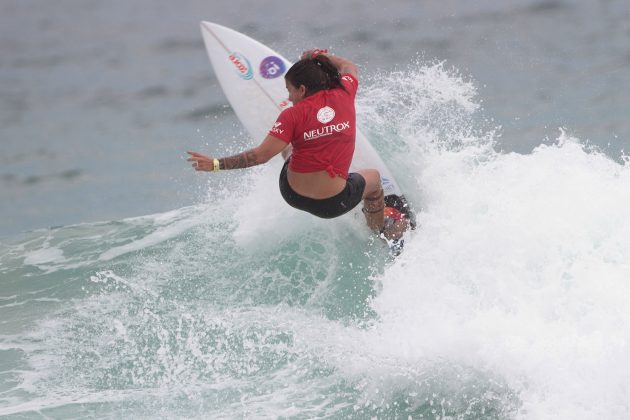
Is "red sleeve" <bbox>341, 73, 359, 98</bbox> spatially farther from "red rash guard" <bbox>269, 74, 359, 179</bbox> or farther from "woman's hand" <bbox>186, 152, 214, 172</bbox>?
"woman's hand" <bbox>186, 152, 214, 172</bbox>

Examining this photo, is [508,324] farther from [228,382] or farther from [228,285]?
[228,285]

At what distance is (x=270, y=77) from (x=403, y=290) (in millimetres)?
2815

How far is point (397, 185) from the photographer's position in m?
8.03

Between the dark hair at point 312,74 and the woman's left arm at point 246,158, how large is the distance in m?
0.47

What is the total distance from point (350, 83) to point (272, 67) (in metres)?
1.67

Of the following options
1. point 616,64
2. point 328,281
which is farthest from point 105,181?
point 616,64

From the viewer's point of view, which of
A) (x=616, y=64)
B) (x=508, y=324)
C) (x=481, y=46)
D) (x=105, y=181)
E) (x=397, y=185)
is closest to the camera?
(x=508, y=324)

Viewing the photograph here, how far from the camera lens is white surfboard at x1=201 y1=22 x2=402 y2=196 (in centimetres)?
801

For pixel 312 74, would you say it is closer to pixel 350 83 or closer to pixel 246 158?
pixel 350 83

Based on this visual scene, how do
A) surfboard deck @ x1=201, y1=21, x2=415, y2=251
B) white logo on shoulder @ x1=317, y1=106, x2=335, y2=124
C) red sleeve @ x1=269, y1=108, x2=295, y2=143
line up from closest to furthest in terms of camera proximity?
1. red sleeve @ x1=269, y1=108, x2=295, y2=143
2. white logo on shoulder @ x1=317, y1=106, x2=335, y2=124
3. surfboard deck @ x1=201, y1=21, x2=415, y2=251

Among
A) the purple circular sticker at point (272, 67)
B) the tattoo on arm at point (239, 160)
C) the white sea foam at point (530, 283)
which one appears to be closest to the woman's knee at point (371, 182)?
Answer: the white sea foam at point (530, 283)

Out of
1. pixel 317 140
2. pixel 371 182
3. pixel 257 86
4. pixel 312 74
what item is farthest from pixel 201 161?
pixel 257 86

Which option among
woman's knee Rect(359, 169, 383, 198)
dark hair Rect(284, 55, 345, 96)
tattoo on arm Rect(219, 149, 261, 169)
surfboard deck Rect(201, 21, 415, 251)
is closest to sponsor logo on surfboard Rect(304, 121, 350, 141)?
dark hair Rect(284, 55, 345, 96)

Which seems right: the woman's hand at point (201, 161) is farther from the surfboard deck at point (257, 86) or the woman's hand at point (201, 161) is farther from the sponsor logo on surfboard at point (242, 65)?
the sponsor logo on surfboard at point (242, 65)
